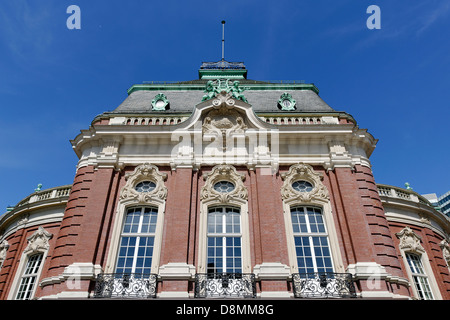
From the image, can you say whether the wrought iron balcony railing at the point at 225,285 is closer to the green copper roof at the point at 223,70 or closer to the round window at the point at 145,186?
the round window at the point at 145,186

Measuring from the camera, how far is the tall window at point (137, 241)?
12.1 meters

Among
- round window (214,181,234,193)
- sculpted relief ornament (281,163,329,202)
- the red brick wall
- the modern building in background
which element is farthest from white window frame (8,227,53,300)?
the modern building in background

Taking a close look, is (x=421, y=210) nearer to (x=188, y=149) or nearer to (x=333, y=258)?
(x=333, y=258)

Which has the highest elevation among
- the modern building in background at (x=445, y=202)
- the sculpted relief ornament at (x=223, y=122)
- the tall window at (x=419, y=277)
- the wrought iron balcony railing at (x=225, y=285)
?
A: the modern building in background at (x=445, y=202)

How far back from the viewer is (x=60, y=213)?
17016mm

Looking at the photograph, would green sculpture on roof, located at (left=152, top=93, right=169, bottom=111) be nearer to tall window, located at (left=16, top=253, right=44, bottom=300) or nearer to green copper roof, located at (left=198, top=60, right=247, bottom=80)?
green copper roof, located at (left=198, top=60, right=247, bottom=80)

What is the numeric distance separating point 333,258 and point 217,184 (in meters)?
5.31

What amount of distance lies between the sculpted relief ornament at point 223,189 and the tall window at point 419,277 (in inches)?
357

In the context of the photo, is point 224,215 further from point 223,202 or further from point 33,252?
point 33,252

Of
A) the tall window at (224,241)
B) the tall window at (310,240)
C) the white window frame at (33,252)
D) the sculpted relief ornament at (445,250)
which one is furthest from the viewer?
the sculpted relief ornament at (445,250)

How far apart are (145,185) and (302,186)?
6.59 meters

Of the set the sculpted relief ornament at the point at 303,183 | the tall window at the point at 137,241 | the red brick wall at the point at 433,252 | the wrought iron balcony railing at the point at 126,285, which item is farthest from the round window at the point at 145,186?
the red brick wall at the point at 433,252

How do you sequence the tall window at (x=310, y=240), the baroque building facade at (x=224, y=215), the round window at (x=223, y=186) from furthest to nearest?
the round window at (x=223, y=186), the tall window at (x=310, y=240), the baroque building facade at (x=224, y=215)

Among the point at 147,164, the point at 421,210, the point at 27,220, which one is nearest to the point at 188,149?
the point at 147,164
